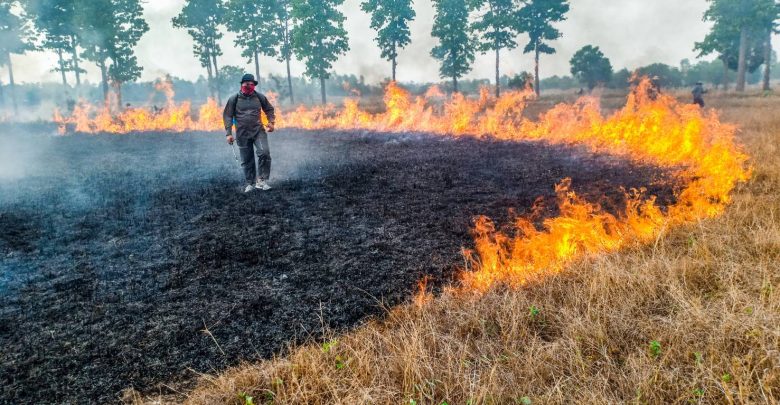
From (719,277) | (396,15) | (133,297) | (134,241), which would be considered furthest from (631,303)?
(396,15)

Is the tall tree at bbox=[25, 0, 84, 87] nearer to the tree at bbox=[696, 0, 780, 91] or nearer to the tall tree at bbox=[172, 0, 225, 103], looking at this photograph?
the tall tree at bbox=[172, 0, 225, 103]

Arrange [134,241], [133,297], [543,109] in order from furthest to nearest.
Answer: [543,109] → [134,241] → [133,297]

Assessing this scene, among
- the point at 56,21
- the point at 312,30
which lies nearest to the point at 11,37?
the point at 56,21

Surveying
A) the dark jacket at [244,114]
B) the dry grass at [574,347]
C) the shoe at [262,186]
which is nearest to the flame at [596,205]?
the dry grass at [574,347]

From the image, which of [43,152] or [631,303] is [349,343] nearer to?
[631,303]

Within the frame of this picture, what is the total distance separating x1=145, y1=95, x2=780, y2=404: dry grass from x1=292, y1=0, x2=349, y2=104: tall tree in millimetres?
36863

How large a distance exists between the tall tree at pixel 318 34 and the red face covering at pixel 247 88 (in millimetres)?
30939

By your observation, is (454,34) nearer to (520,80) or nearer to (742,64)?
(520,80)

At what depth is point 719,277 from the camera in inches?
137

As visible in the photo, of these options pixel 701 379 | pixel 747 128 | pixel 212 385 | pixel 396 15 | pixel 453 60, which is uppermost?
pixel 396 15

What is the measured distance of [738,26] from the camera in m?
34.0

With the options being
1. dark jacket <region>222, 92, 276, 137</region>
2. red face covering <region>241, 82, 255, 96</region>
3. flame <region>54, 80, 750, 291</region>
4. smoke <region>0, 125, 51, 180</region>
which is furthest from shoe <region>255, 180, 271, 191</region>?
smoke <region>0, 125, 51, 180</region>

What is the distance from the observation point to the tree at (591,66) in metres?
44.5

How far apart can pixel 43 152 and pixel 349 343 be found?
18630mm
